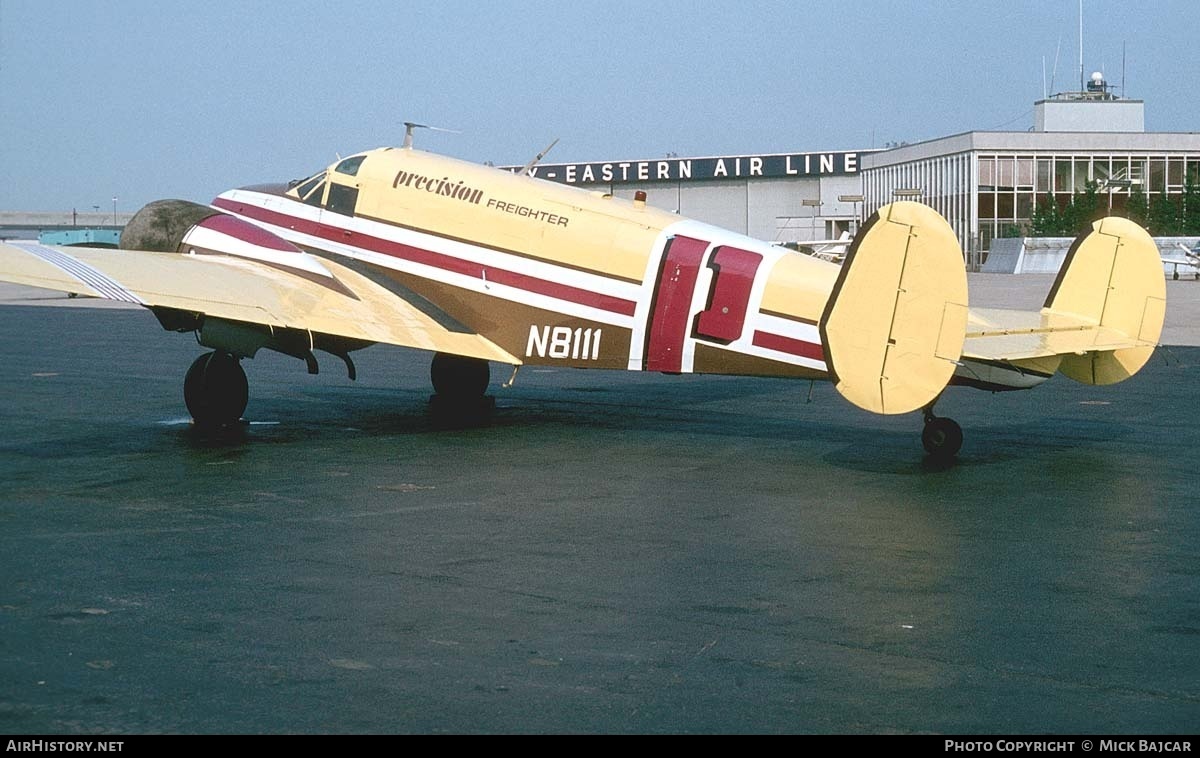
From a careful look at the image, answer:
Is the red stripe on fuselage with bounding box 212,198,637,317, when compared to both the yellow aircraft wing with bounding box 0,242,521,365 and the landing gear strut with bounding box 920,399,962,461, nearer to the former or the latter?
the yellow aircraft wing with bounding box 0,242,521,365

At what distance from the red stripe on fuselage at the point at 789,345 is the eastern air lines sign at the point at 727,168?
11978 cm

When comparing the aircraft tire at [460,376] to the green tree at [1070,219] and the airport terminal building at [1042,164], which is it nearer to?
the airport terminal building at [1042,164]

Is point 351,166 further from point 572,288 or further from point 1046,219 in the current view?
point 1046,219

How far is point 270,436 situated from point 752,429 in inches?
230

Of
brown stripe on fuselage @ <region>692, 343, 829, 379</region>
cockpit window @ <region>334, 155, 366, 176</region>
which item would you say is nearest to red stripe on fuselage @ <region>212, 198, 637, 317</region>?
cockpit window @ <region>334, 155, 366, 176</region>

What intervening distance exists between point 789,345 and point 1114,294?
3.54 meters

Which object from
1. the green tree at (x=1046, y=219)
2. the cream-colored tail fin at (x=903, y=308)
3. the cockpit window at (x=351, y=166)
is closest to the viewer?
the cream-colored tail fin at (x=903, y=308)

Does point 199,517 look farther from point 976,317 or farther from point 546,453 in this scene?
point 976,317

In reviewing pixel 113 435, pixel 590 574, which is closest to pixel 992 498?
pixel 590 574

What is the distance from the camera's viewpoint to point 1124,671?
7133 mm

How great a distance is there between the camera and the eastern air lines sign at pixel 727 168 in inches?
5384

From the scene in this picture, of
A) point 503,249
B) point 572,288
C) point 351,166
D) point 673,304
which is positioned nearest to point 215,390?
point 351,166

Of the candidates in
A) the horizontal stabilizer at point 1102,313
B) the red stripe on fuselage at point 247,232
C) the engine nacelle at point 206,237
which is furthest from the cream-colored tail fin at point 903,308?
the red stripe on fuselage at point 247,232
